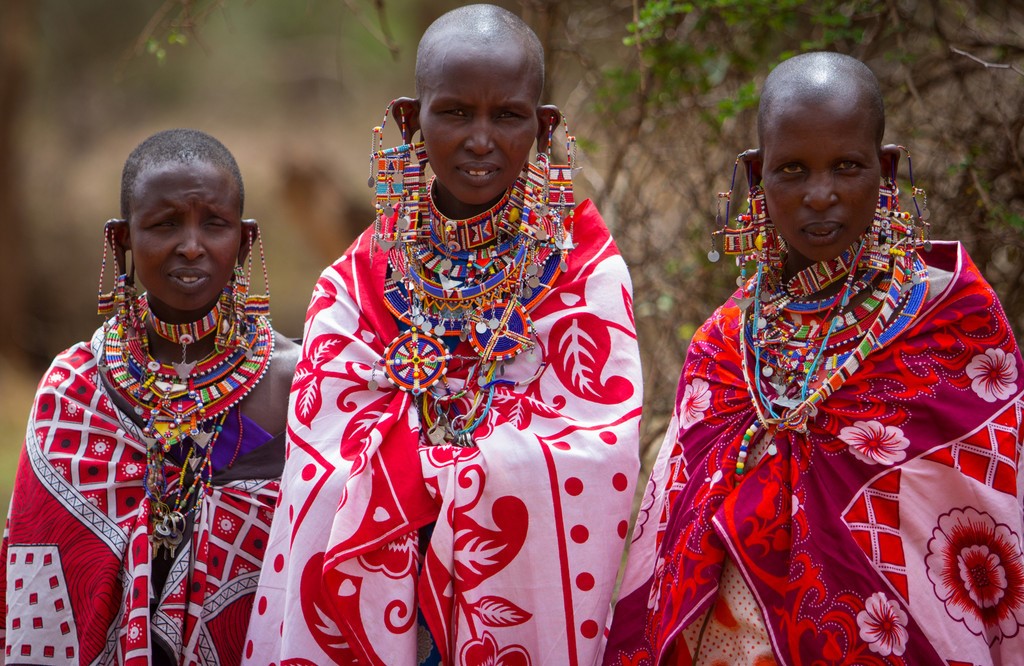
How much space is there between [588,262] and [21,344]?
367 inches

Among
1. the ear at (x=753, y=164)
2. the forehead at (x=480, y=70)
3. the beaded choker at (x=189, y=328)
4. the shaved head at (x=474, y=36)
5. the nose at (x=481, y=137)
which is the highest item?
the shaved head at (x=474, y=36)

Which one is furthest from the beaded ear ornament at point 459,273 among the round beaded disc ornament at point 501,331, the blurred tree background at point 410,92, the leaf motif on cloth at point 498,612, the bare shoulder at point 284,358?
the blurred tree background at point 410,92

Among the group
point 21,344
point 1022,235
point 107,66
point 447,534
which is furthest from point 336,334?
point 107,66

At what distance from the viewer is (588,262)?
3.26 metres

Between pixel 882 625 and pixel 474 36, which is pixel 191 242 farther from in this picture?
pixel 882 625

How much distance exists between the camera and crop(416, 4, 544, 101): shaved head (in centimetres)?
313

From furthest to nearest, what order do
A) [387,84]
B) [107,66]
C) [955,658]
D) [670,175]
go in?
[387,84]
[107,66]
[670,175]
[955,658]

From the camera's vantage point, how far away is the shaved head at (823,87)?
9.90 ft

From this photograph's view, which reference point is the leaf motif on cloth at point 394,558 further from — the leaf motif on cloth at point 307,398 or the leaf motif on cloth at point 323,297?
the leaf motif on cloth at point 323,297

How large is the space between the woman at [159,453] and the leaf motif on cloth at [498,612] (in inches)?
33.1

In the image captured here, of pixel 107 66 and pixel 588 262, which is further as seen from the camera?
pixel 107 66

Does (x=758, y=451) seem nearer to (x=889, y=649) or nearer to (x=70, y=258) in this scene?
(x=889, y=649)

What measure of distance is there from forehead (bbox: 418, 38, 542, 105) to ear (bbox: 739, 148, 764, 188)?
2.03ft

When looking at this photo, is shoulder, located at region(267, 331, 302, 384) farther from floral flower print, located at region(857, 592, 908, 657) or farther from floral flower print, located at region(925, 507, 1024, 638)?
floral flower print, located at region(925, 507, 1024, 638)
